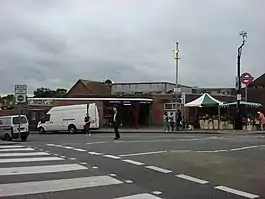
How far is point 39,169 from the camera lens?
38.2 ft

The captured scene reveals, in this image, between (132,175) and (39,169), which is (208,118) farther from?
(132,175)

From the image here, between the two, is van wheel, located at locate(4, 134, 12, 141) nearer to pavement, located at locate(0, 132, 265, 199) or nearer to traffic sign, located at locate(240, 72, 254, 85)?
pavement, located at locate(0, 132, 265, 199)

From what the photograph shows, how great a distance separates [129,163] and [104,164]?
711 mm

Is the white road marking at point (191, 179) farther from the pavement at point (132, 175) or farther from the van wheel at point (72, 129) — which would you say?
the van wheel at point (72, 129)

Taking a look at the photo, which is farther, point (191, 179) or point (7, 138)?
point (7, 138)

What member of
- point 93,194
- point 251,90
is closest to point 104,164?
point 93,194

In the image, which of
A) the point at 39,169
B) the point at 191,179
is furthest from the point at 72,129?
the point at 191,179

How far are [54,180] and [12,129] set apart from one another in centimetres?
1946

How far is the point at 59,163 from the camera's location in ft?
42.3

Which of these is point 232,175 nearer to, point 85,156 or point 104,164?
point 104,164

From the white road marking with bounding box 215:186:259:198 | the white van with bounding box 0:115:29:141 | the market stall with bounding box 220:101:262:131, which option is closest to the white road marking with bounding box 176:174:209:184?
the white road marking with bounding box 215:186:259:198

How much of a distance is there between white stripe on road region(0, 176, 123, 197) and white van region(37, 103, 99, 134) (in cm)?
2915

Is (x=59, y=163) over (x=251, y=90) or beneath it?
beneath

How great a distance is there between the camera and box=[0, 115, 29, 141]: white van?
28.6m
